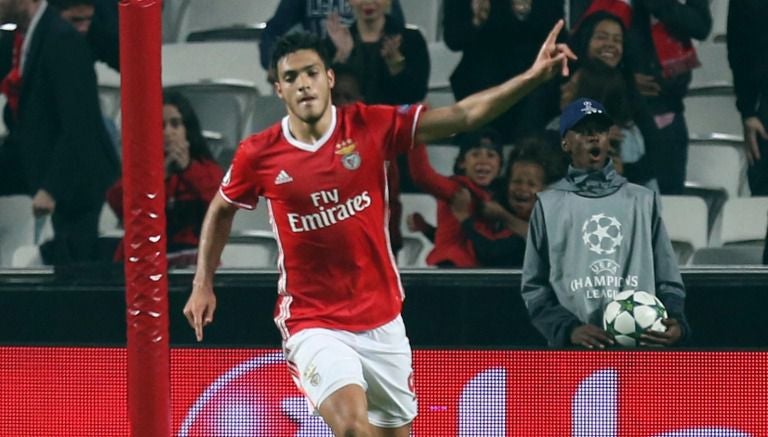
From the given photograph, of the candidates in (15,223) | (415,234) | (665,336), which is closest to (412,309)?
(415,234)

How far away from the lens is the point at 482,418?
18.0 ft

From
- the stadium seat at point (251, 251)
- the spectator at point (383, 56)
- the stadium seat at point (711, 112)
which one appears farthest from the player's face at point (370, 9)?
the stadium seat at point (711, 112)

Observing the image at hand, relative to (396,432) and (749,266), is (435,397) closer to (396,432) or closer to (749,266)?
(396,432)

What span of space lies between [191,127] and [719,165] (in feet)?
7.84

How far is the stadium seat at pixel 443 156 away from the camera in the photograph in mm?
6156

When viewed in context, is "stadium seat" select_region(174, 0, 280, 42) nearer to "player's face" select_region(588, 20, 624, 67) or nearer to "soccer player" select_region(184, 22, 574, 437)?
"player's face" select_region(588, 20, 624, 67)

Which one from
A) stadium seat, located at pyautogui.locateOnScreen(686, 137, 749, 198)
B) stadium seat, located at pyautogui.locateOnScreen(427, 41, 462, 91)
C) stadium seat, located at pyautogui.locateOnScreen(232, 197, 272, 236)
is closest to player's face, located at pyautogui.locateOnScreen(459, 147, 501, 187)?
stadium seat, located at pyautogui.locateOnScreen(427, 41, 462, 91)

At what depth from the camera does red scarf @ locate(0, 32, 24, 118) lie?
6.37 metres

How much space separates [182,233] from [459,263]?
127 cm

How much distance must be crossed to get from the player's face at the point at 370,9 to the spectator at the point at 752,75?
5.09 ft

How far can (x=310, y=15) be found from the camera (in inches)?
248

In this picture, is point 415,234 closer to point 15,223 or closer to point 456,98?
point 456,98

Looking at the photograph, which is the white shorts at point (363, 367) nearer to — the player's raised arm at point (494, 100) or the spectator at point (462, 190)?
the player's raised arm at point (494, 100)

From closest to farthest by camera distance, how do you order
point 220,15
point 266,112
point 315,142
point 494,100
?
point 494,100 < point 315,142 < point 266,112 < point 220,15
